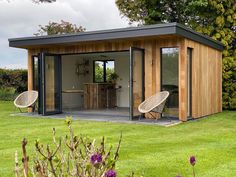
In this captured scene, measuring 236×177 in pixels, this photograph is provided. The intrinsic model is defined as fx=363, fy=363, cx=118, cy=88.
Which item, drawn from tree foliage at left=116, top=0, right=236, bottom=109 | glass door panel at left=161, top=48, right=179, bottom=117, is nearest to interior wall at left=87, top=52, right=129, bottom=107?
tree foliage at left=116, top=0, right=236, bottom=109

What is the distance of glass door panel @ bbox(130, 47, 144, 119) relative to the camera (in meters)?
10.7

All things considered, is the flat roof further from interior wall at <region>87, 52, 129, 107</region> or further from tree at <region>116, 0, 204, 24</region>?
interior wall at <region>87, 52, 129, 107</region>

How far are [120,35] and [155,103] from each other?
7.36ft

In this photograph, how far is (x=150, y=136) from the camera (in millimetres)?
7793

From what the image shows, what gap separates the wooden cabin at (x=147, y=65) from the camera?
413 inches

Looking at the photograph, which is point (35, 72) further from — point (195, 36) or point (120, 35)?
point (195, 36)

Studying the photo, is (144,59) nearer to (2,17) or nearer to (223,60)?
(223,60)

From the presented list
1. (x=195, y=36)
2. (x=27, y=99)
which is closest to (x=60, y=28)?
(x=27, y=99)

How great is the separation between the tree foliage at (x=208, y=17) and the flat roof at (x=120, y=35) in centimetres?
159

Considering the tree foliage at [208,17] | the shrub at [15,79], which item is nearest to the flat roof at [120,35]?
the tree foliage at [208,17]

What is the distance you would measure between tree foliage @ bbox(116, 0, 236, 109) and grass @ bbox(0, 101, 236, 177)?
13.5ft

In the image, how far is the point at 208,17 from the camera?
52.3 ft

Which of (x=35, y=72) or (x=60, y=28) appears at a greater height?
(x=60, y=28)

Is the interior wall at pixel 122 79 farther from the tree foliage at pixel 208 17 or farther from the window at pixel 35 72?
the window at pixel 35 72
